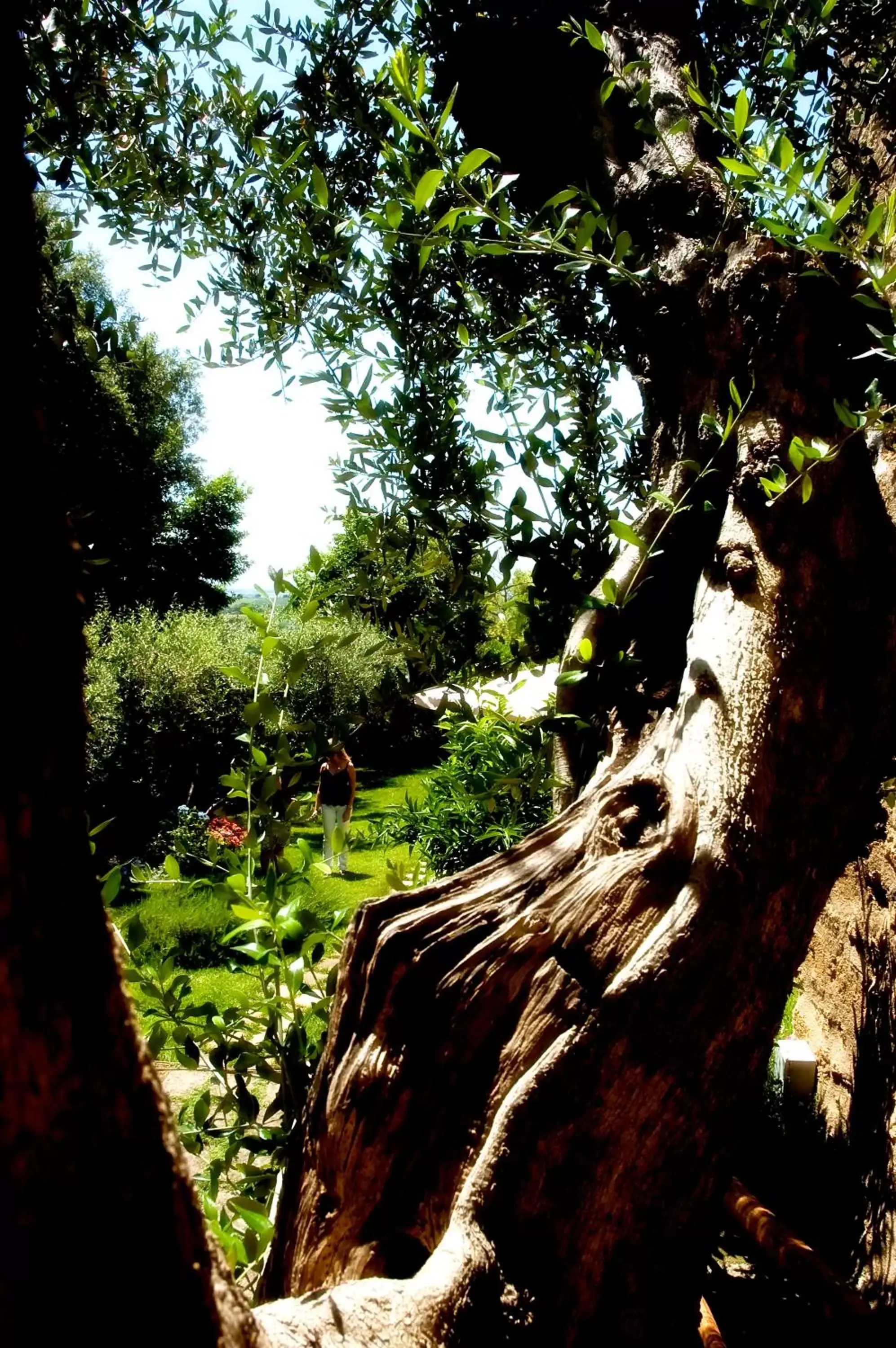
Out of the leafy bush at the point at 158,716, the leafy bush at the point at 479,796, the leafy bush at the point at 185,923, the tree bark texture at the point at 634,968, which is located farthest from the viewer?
the leafy bush at the point at 158,716

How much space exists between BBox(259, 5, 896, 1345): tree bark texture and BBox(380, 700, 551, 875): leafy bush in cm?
42

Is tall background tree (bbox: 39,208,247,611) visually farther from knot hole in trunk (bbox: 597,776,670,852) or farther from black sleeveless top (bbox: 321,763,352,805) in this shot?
black sleeveless top (bbox: 321,763,352,805)

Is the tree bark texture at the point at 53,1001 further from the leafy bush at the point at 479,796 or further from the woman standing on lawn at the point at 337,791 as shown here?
the woman standing on lawn at the point at 337,791

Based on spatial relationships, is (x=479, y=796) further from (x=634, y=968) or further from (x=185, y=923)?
(x=185, y=923)

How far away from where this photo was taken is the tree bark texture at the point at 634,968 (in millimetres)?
1343

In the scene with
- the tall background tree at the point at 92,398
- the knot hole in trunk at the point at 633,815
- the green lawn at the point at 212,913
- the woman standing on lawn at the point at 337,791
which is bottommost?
the green lawn at the point at 212,913

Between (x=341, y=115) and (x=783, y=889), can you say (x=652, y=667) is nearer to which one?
(x=783, y=889)

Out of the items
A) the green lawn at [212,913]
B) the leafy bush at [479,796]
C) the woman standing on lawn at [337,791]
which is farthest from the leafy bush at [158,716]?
the leafy bush at [479,796]

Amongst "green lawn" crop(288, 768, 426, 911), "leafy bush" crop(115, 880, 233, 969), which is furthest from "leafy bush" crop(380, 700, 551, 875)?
"leafy bush" crop(115, 880, 233, 969)

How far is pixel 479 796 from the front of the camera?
2.39 m

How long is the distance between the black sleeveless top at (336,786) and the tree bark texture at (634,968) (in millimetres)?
6945

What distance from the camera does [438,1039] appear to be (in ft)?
5.02

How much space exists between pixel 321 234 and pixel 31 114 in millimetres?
795

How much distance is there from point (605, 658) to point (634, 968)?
0.85 meters
